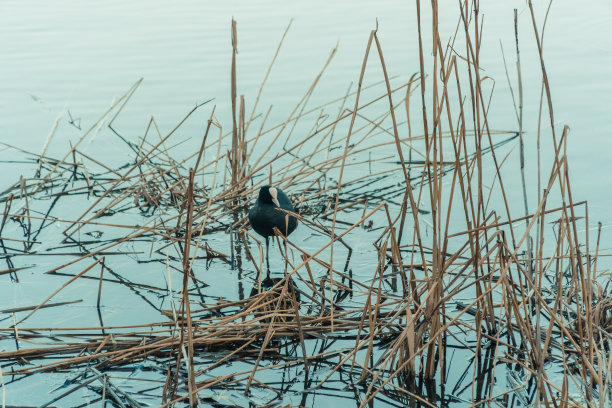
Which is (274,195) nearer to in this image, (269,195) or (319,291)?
(269,195)

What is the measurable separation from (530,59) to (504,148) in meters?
2.37

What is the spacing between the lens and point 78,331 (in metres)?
3.14

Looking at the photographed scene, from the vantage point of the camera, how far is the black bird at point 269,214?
155 inches

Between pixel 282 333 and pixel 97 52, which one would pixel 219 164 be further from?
pixel 97 52

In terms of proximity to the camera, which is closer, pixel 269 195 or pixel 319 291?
pixel 319 291

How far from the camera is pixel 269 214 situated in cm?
394

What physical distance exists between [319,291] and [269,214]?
2.32ft

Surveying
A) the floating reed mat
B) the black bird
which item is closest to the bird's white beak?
the black bird

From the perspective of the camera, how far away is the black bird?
3.94m

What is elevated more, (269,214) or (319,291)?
(269,214)

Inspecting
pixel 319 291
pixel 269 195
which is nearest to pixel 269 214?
pixel 269 195

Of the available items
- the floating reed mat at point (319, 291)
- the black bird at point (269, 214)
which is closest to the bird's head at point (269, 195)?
the black bird at point (269, 214)

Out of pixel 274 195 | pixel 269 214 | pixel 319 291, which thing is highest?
pixel 274 195

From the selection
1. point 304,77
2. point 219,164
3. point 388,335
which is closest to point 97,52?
point 304,77
